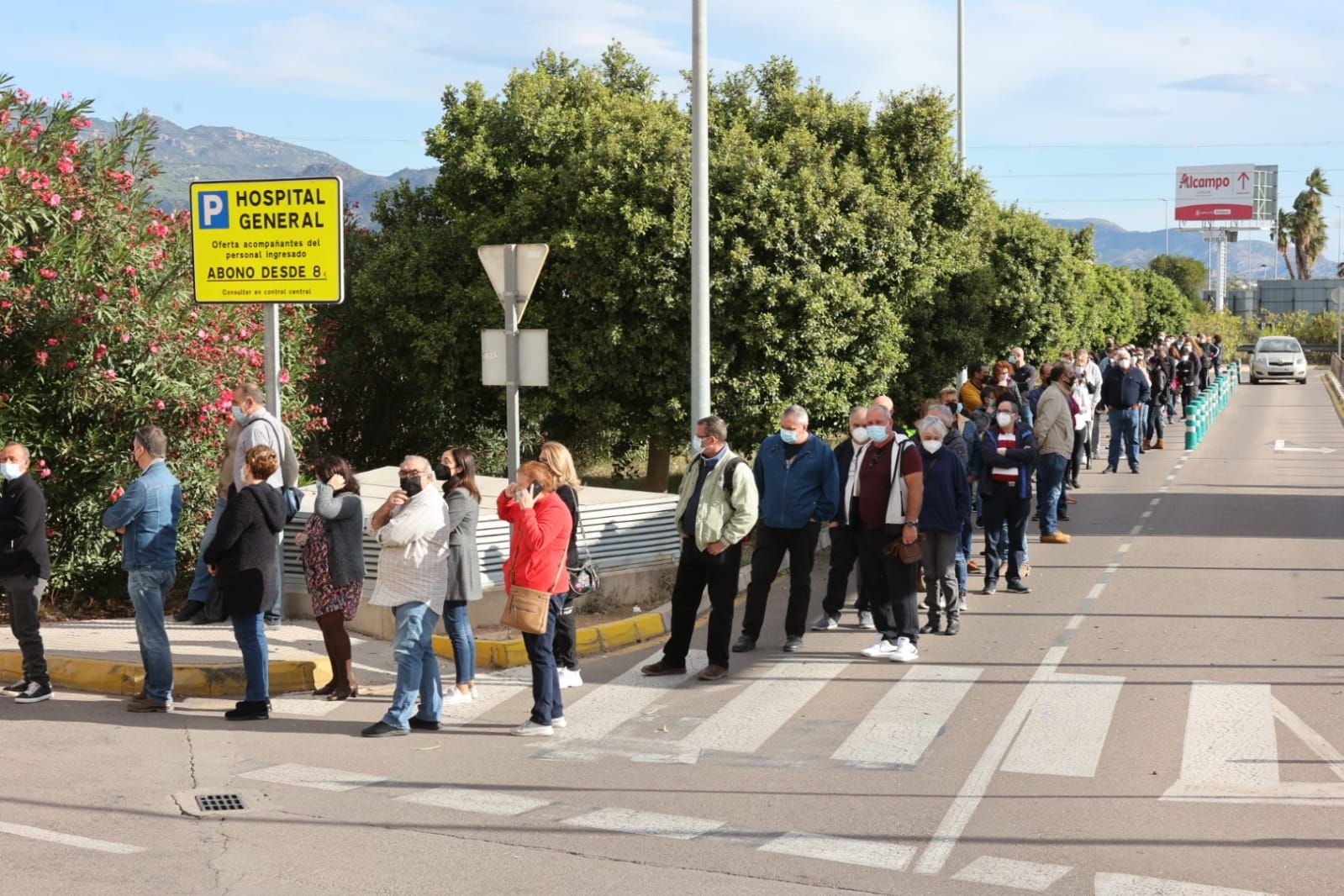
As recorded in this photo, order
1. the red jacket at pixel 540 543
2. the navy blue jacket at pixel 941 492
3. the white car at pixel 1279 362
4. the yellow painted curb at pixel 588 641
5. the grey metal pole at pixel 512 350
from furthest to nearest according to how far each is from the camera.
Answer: the white car at pixel 1279 362 < the grey metal pole at pixel 512 350 < the navy blue jacket at pixel 941 492 < the yellow painted curb at pixel 588 641 < the red jacket at pixel 540 543

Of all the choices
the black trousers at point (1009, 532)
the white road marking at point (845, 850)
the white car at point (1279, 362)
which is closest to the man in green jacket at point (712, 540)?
the white road marking at point (845, 850)

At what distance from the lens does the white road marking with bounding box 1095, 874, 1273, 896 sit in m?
5.96

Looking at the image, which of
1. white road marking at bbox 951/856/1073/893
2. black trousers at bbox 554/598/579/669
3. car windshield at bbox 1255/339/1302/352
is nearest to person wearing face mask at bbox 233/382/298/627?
black trousers at bbox 554/598/579/669

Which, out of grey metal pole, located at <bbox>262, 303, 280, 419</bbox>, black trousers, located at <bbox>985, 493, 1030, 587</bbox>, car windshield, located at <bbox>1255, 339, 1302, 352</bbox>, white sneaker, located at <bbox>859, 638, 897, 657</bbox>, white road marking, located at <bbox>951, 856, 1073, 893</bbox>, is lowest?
white road marking, located at <bbox>951, 856, 1073, 893</bbox>

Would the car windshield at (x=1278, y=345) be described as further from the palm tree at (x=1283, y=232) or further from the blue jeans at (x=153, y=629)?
the palm tree at (x=1283, y=232)

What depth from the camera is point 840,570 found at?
1191cm

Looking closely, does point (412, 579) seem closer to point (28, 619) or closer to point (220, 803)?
point (220, 803)

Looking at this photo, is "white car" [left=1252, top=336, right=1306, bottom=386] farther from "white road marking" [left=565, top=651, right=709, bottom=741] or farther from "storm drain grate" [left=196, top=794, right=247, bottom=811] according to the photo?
"storm drain grate" [left=196, top=794, right=247, bottom=811]

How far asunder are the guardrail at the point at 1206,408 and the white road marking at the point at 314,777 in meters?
23.4

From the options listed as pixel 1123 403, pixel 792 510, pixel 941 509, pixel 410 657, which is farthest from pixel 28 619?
pixel 1123 403

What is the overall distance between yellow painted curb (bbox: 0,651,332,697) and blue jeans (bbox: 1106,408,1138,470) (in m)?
16.0

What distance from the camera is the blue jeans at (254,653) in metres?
9.12

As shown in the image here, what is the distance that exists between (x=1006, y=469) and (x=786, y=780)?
6.08 m

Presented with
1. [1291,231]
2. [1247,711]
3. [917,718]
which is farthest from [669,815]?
[1291,231]
